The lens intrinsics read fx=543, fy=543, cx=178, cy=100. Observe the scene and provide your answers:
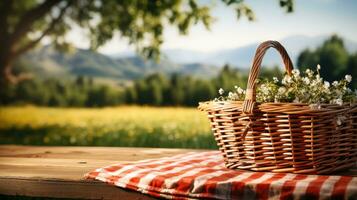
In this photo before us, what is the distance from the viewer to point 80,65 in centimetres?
1177

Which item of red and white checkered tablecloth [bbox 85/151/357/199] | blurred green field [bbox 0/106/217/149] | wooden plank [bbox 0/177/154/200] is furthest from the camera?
blurred green field [bbox 0/106/217/149]

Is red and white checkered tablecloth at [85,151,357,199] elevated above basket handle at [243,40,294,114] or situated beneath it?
situated beneath

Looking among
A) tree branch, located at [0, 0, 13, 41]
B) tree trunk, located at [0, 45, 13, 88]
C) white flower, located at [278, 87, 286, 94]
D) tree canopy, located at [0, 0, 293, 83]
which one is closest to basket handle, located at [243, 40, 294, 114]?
white flower, located at [278, 87, 286, 94]

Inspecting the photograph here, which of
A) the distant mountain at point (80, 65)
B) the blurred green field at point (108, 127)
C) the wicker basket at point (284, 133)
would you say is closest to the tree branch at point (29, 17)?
the distant mountain at point (80, 65)

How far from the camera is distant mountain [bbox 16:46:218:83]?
1131 cm

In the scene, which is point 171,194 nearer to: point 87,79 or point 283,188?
point 283,188

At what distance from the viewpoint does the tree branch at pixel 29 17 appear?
9789 millimetres

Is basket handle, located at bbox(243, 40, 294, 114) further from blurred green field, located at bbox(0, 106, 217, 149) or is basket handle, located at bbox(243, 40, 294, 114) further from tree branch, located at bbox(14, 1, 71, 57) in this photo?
tree branch, located at bbox(14, 1, 71, 57)

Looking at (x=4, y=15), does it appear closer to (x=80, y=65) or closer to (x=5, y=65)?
(x=5, y=65)

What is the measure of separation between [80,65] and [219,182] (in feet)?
33.0

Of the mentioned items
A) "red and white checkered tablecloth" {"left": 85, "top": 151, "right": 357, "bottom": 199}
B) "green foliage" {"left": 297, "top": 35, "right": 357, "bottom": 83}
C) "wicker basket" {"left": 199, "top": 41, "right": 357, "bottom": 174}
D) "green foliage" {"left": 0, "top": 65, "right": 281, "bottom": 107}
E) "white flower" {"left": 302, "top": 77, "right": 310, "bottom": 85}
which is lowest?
"red and white checkered tablecloth" {"left": 85, "top": 151, "right": 357, "bottom": 199}

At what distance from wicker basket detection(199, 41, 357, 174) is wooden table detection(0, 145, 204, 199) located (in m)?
0.46

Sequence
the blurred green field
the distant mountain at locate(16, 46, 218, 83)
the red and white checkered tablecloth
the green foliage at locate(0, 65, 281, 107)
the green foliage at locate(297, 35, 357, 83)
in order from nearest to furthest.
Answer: the red and white checkered tablecloth → the blurred green field → the green foliage at locate(297, 35, 357, 83) → the green foliage at locate(0, 65, 281, 107) → the distant mountain at locate(16, 46, 218, 83)

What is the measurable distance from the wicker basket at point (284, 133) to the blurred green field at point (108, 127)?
317 cm
